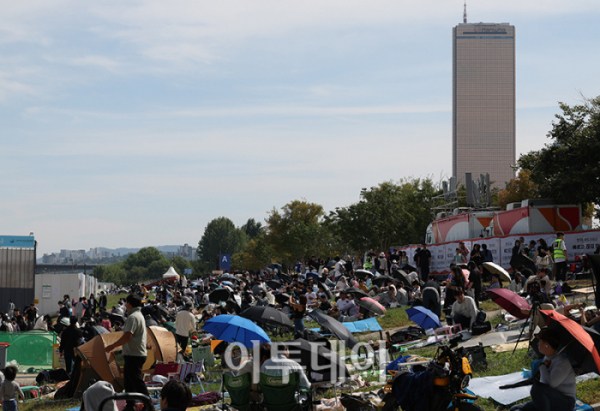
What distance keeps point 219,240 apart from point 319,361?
527 ft

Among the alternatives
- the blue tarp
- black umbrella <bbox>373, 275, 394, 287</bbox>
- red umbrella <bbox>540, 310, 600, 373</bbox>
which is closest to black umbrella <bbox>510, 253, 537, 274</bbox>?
black umbrella <bbox>373, 275, 394, 287</bbox>

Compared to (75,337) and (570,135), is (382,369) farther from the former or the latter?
(570,135)

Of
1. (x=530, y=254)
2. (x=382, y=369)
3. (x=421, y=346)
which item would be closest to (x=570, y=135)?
(x=530, y=254)

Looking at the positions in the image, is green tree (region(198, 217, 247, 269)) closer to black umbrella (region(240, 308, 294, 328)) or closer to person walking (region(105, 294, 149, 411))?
black umbrella (region(240, 308, 294, 328))

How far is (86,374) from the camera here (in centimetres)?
1239

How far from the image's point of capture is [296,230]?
252 feet

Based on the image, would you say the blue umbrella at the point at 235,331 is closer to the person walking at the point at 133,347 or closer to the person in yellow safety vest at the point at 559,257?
the person walking at the point at 133,347

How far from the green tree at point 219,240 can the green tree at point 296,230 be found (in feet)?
276

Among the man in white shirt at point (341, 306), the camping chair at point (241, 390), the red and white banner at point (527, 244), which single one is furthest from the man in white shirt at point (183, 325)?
the red and white banner at point (527, 244)

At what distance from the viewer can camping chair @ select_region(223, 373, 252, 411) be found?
8.59 metres

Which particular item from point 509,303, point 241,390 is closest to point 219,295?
point 509,303

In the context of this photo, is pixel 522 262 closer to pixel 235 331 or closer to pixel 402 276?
pixel 402 276

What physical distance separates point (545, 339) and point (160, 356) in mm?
9903

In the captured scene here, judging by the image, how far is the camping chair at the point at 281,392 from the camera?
8.29 m
